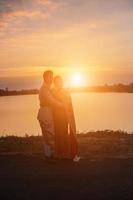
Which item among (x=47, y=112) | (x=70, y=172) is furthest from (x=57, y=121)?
(x=70, y=172)

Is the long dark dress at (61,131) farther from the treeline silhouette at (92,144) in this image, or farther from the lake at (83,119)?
the lake at (83,119)

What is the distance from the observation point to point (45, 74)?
14359 mm

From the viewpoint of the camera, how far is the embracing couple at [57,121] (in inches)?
575

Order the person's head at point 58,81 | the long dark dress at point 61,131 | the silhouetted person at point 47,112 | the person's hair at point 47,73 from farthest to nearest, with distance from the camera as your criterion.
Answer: the long dark dress at point 61,131, the person's head at point 58,81, the silhouetted person at point 47,112, the person's hair at point 47,73

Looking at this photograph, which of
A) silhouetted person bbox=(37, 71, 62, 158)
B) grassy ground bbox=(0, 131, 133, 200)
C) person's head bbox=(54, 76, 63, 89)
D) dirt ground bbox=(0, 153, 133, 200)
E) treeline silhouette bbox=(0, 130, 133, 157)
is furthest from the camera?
treeline silhouette bbox=(0, 130, 133, 157)

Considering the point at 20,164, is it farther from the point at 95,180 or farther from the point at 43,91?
the point at 95,180

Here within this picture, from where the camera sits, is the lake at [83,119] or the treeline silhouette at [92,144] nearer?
the treeline silhouette at [92,144]

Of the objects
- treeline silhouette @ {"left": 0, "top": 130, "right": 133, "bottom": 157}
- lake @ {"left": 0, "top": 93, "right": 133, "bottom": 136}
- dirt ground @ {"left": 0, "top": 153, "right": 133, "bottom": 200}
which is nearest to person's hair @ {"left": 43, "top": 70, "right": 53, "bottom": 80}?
dirt ground @ {"left": 0, "top": 153, "right": 133, "bottom": 200}

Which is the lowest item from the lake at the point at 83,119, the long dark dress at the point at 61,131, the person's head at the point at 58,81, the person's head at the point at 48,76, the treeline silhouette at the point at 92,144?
the lake at the point at 83,119

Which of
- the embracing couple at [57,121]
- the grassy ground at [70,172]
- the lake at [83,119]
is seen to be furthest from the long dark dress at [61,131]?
the lake at [83,119]

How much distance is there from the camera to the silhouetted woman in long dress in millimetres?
14769

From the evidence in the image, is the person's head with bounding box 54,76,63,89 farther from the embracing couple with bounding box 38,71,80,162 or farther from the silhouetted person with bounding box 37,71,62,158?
the silhouetted person with bounding box 37,71,62,158

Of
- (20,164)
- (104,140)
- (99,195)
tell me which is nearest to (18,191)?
(99,195)

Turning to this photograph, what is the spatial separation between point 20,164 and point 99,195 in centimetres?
393
